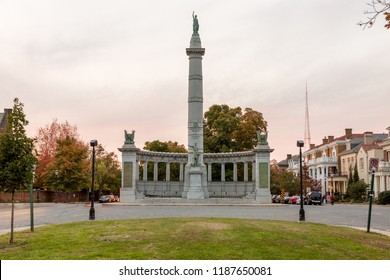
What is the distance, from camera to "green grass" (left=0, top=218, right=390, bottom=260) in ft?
37.2

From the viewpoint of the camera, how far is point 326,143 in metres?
97.6

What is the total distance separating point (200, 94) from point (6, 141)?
3737cm

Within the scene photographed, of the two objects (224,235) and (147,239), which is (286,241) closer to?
(224,235)

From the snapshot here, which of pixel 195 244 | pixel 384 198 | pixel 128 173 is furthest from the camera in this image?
pixel 384 198

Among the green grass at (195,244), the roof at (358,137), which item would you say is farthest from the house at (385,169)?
the green grass at (195,244)

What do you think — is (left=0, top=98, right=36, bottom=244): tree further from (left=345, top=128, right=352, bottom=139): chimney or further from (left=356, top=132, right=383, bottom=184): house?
(left=345, top=128, right=352, bottom=139): chimney

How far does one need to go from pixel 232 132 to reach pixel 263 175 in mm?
22262

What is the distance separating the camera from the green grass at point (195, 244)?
11.4 meters

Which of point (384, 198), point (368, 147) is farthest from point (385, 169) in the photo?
point (368, 147)

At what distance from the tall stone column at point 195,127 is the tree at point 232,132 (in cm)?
2154

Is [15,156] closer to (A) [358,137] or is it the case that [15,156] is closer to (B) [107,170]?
(B) [107,170]

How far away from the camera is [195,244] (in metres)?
12.7

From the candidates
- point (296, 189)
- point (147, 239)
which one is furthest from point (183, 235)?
point (296, 189)

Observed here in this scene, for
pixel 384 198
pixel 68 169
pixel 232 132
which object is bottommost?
pixel 384 198
